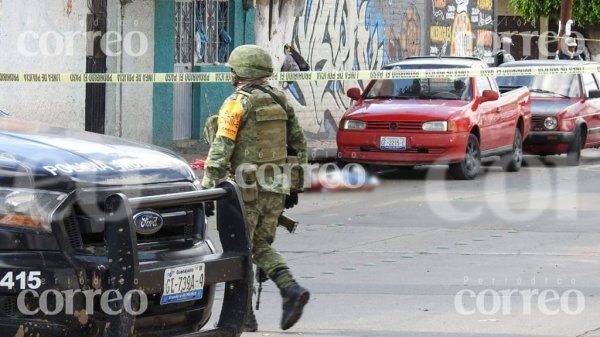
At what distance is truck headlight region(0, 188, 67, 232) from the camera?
5.73m

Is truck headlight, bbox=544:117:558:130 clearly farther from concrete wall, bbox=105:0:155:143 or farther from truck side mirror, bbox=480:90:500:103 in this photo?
concrete wall, bbox=105:0:155:143

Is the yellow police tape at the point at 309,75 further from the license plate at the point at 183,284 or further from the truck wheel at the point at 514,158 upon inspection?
the license plate at the point at 183,284

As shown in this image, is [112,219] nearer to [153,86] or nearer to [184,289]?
[184,289]

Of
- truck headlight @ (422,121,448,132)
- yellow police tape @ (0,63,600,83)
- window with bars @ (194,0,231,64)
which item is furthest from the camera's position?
window with bars @ (194,0,231,64)

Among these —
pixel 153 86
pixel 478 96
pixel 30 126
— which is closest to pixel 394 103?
pixel 478 96

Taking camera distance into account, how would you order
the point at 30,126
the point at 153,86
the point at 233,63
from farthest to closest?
1. the point at 153,86
2. the point at 233,63
3. the point at 30,126

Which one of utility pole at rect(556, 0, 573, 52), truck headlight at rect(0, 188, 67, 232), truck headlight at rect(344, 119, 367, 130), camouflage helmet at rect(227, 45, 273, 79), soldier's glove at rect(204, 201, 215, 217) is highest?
utility pole at rect(556, 0, 573, 52)

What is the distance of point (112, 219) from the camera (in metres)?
5.70

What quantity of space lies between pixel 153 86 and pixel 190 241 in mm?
14483

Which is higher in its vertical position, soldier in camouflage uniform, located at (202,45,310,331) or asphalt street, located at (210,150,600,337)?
soldier in camouflage uniform, located at (202,45,310,331)

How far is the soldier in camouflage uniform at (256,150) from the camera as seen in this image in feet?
25.6

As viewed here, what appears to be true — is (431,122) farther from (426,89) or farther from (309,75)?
(309,75)

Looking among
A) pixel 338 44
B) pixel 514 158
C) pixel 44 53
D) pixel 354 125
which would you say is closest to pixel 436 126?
pixel 354 125

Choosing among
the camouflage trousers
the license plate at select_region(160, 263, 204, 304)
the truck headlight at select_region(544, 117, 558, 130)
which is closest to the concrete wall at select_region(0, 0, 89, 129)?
the truck headlight at select_region(544, 117, 558, 130)
